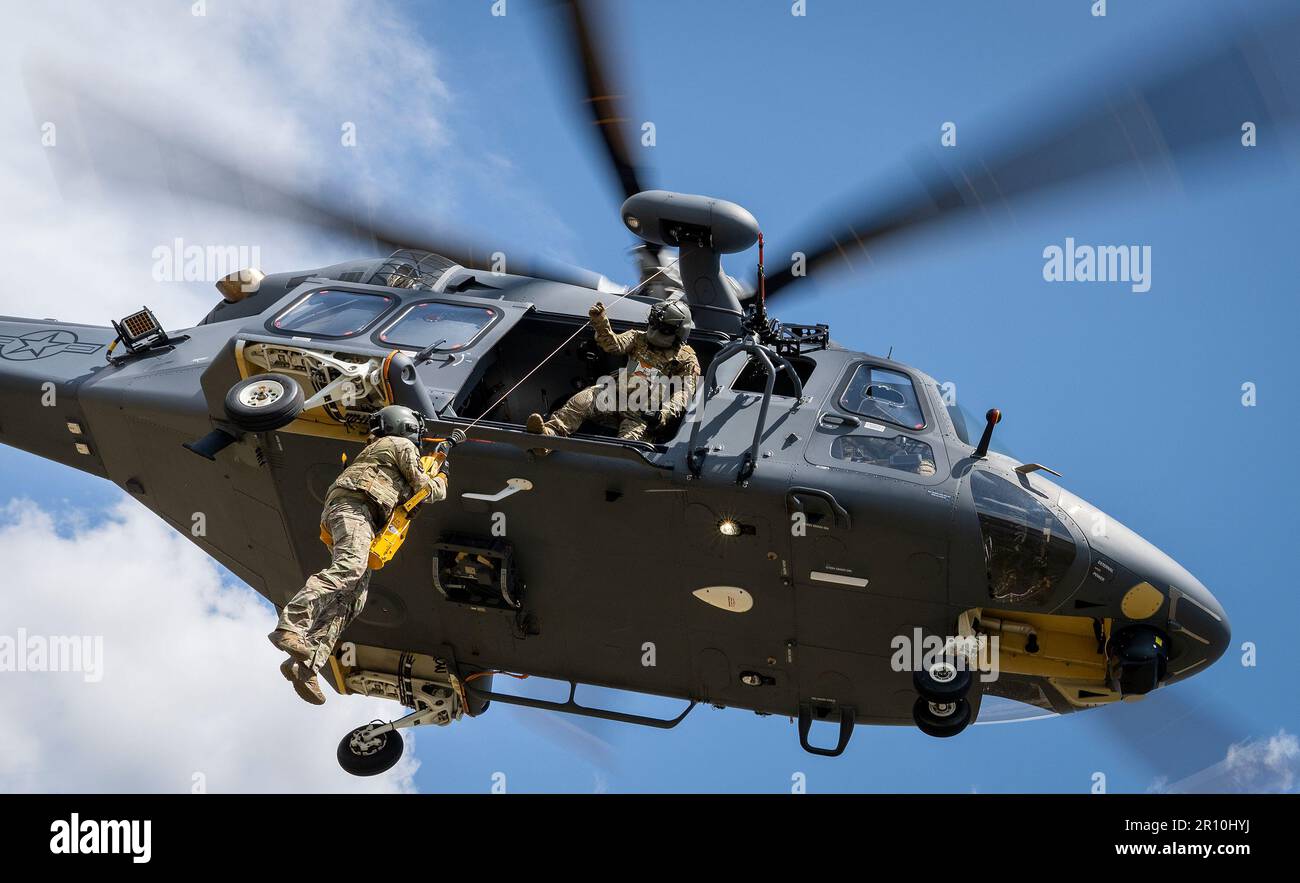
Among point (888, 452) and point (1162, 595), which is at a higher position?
point (888, 452)

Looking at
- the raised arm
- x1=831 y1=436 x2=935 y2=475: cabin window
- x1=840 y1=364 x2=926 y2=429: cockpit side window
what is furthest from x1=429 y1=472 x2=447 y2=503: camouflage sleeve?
x1=840 y1=364 x2=926 y2=429: cockpit side window

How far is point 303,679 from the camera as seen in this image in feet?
28.6

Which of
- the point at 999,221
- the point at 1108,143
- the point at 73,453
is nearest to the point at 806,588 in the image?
the point at 999,221

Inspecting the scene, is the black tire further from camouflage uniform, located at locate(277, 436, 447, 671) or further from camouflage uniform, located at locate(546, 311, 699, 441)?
camouflage uniform, located at locate(546, 311, 699, 441)

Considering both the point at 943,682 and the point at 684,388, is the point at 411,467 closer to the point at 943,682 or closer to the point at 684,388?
the point at 684,388

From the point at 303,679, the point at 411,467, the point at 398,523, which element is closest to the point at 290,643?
the point at 303,679

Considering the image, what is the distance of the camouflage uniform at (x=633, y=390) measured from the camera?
36.2 feet

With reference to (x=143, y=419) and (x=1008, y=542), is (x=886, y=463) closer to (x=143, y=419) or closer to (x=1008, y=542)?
(x=1008, y=542)

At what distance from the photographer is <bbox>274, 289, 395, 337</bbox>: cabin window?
11797 mm

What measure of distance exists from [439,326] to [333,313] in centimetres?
103

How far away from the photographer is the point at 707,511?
10.5m

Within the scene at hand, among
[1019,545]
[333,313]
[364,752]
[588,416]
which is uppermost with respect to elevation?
[333,313]

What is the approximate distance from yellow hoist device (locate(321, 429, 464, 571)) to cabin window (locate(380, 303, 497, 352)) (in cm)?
179

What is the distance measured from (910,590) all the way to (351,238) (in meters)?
7.46
